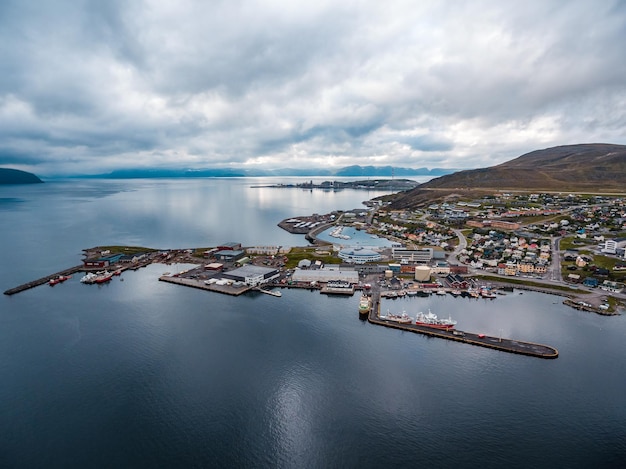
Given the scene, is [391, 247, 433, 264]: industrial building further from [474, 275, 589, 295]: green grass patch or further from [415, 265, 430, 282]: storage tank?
[474, 275, 589, 295]: green grass patch

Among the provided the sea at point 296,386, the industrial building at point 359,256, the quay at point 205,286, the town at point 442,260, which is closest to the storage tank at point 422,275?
the town at point 442,260

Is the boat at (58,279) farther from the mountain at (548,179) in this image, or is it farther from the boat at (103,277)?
the mountain at (548,179)

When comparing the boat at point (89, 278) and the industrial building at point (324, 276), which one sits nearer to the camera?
the industrial building at point (324, 276)

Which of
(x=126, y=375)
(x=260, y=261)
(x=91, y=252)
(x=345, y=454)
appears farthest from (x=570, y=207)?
(x=91, y=252)

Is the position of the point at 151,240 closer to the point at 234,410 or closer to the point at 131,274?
the point at 131,274

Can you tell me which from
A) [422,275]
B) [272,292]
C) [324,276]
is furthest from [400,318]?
[272,292]
